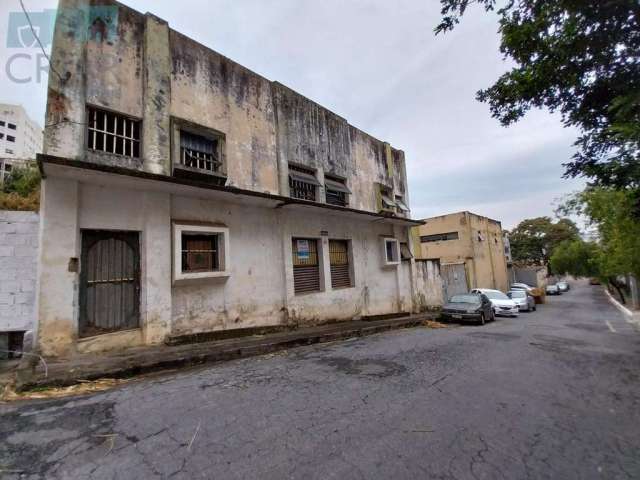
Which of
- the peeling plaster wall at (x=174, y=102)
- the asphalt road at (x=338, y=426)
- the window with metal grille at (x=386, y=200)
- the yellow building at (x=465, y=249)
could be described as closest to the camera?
the asphalt road at (x=338, y=426)

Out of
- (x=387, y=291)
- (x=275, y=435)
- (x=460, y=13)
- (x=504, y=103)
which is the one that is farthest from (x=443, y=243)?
(x=275, y=435)

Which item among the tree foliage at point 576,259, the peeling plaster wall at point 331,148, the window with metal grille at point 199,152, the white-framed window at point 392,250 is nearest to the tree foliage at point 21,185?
the window with metal grille at point 199,152

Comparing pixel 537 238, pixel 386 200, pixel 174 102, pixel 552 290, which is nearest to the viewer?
pixel 174 102

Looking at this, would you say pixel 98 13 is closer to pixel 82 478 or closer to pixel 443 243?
pixel 82 478

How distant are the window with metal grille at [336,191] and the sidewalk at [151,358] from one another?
5.34 metres

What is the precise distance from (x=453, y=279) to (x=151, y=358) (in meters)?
20.9

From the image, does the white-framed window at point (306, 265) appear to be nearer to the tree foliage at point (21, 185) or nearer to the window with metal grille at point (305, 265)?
the window with metal grille at point (305, 265)

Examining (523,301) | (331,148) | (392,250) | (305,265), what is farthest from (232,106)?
(523,301)

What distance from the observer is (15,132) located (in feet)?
167

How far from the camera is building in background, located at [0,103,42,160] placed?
49031 mm

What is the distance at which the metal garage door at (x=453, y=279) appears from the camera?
823 inches

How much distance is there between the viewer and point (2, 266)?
5.68m

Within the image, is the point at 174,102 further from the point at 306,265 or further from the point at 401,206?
the point at 401,206

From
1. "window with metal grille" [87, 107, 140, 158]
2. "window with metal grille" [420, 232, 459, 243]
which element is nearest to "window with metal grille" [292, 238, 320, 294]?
"window with metal grille" [87, 107, 140, 158]
